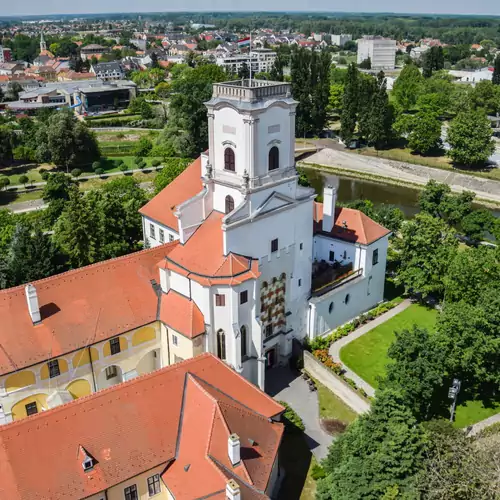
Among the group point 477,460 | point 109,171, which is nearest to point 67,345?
point 477,460

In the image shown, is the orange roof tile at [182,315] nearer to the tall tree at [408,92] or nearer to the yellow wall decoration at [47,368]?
the yellow wall decoration at [47,368]

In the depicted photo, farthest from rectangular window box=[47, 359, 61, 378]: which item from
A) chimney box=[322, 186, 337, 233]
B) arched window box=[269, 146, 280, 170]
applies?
chimney box=[322, 186, 337, 233]

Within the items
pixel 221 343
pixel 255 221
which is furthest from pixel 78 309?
pixel 255 221

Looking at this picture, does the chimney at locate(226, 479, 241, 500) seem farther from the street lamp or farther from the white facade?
the street lamp

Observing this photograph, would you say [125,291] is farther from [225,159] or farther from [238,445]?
[238,445]

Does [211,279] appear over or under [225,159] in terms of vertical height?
under

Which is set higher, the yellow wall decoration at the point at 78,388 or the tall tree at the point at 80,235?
the tall tree at the point at 80,235

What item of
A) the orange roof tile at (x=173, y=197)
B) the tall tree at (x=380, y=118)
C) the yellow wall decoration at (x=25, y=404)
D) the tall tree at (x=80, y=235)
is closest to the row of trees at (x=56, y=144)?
the tall tree at (x=80, y=235)
